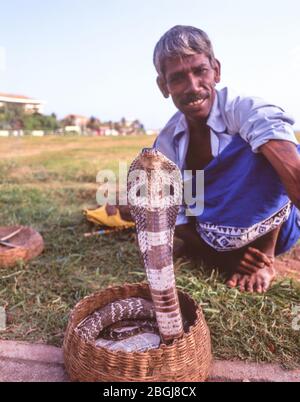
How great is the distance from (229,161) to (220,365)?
1.07 meters

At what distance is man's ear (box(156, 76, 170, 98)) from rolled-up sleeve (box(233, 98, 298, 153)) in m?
0.49

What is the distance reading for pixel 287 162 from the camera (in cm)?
197

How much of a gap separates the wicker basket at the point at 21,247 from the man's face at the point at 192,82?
1433mm

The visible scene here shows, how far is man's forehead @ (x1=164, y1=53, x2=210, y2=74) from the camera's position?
2391mm

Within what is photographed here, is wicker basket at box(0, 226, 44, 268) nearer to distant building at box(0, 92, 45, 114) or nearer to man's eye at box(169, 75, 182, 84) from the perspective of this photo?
distant building at box(0, 92, 45, 114)

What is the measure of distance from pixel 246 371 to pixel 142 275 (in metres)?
1.04

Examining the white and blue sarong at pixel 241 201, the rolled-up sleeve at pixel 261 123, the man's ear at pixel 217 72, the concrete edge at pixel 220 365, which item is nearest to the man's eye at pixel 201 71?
the man's ear at pixel 217 72

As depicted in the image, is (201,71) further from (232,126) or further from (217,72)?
(232,126)

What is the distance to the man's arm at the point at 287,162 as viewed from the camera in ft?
6.40
